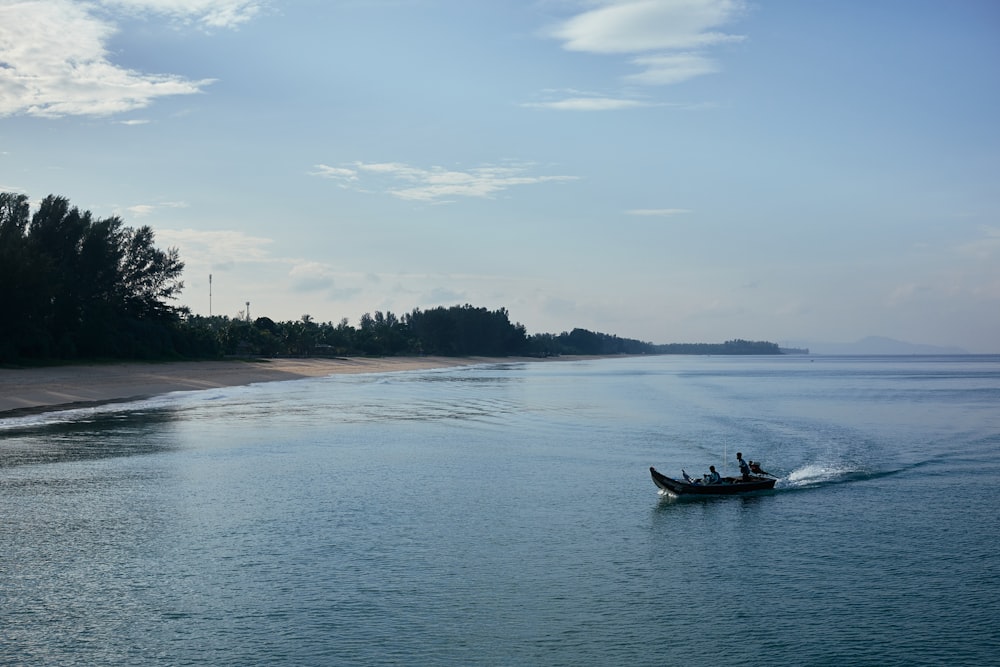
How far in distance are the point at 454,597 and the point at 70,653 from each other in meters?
9.19

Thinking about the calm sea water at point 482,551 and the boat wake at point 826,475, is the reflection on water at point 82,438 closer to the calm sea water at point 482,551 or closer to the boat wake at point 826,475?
the calm sea water at point 482,551

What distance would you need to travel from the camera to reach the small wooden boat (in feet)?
119

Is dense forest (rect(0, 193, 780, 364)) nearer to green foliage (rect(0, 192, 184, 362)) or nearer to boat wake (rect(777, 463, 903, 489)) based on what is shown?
green foliage (rect(0, 192, 184, 362))

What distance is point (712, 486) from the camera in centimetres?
3709

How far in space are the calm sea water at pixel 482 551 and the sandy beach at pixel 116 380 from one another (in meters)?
20.9

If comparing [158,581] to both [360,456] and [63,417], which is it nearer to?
[360,456]

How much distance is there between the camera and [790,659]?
1848 centimetres

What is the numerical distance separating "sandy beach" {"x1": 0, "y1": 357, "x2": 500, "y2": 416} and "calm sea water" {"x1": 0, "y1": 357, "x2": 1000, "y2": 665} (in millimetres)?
20855

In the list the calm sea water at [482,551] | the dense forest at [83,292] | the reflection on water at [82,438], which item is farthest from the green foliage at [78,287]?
the calm sea water at [482,551]

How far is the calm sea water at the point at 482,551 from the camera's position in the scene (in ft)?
63.3

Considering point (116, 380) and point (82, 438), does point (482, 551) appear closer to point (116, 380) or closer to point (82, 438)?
point (82, 438)

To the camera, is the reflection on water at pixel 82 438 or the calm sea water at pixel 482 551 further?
the reflection on water at pixel 82 438

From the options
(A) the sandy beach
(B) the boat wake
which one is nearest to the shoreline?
(A) the sandy beach

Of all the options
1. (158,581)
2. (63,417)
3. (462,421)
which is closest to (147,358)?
(63,417)
